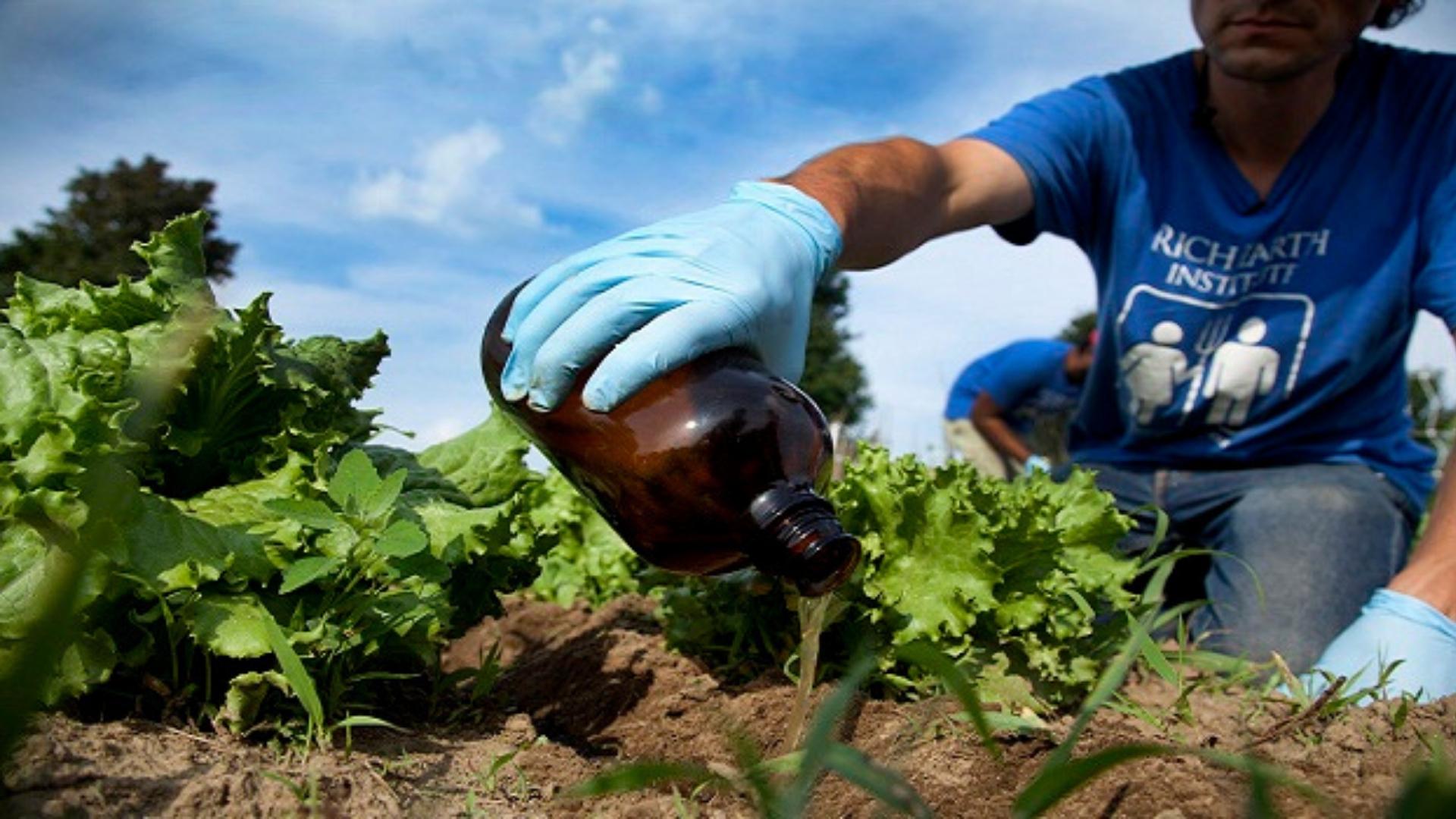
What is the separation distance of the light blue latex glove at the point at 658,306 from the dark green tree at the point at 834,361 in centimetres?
2166

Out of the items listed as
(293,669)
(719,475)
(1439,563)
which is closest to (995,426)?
(1439,563)

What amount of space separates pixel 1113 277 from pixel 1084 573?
199cm

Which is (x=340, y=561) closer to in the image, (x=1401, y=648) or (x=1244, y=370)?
(x=1401, y=648)

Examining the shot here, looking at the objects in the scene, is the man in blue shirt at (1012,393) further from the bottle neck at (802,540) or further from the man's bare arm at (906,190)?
the bottle neck at (802,540)

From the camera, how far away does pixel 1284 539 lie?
3740 mm

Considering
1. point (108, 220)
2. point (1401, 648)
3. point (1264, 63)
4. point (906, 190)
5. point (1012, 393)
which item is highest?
point (108, 220)

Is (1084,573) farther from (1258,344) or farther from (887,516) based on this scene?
(1258,344)

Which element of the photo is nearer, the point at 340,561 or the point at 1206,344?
the point at 340,561

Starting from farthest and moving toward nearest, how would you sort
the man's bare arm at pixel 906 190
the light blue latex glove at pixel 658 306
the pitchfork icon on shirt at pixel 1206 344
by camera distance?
the pitchfork icon on shirt at pixel 1206 344
the man's bare arm at pixel 906 190
the light blue latex glove at pixel 658 306

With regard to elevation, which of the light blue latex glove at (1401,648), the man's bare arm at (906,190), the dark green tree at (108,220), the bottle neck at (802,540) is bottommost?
the light blue latex glove at (1401,648)

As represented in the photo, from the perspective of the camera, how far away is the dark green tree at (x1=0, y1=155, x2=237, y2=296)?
18625mm

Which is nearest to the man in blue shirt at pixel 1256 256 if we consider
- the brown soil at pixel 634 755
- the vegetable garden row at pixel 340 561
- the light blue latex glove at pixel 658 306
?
the light blue latex glove at pixel 658 306

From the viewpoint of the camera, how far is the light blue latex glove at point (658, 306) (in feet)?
6.15

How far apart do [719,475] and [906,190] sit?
174 cm
